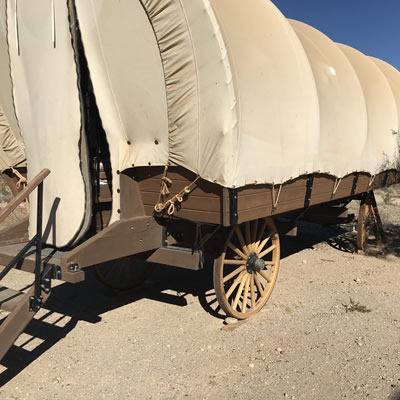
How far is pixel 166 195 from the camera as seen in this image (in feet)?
12.5

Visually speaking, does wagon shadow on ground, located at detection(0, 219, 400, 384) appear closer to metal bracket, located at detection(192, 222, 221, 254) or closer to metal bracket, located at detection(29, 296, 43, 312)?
metal bracket, located at detection(29, 296, 43, 312)

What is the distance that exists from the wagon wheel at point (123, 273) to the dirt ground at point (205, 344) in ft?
0.43

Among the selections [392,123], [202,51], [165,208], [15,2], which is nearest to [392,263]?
[392,123]

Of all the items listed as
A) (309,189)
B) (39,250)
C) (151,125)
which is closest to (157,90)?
(151,125)

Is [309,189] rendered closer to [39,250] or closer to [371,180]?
[371,180]

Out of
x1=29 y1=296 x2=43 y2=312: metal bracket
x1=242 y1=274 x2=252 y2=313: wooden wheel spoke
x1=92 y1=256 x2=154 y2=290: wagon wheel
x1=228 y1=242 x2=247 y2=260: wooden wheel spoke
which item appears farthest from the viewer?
x1=92 y1=256 x2=154 y2=290: wagon wheel

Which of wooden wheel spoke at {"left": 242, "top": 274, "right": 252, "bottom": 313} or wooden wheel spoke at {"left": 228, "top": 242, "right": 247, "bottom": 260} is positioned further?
wooden wheel spoke at {"left": 242, "top": 274, "right": 252, "bottom": 313}

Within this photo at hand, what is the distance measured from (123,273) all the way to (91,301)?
20.6 inches

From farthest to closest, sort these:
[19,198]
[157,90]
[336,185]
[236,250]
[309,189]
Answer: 1. [336,185]
2. [309,189]
3. [236,250]
4. [157,90]
5. [19,198]

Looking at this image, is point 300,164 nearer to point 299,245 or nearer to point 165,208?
point 165,208

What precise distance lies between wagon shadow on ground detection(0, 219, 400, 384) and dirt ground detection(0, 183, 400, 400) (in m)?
0.01

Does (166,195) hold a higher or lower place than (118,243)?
higher

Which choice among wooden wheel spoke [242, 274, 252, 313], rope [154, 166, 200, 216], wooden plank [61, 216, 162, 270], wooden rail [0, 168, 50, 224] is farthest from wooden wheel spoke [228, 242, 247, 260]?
wooden rail [0, 168, 50, 224]

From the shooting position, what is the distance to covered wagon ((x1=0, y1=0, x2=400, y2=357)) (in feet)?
11.0
